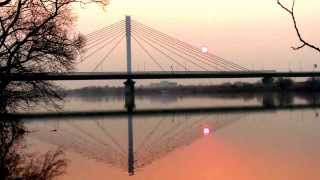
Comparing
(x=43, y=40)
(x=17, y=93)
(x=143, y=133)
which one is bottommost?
(x=143, y=133)

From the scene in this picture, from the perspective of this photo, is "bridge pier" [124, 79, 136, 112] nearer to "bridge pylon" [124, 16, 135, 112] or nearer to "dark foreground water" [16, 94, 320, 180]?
"bridge pylon" [124, 16, 135, 112]

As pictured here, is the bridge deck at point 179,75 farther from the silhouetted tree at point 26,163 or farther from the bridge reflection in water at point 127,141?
the silhouetted tree at point 26,163

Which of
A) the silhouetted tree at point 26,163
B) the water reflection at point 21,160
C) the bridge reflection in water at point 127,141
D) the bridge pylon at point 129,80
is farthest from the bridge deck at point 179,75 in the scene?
the silhouetted tree at point 26,163

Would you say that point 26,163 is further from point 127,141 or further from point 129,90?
point 129,90

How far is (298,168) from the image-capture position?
56.6ft

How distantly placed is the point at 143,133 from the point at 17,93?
33.7ft

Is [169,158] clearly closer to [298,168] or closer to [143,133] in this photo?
[298,168]

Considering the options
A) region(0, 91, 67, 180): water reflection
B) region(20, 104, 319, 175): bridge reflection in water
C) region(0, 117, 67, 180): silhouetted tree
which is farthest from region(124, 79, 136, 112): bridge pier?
region(0, 117, 67, 180): silhouetted tree

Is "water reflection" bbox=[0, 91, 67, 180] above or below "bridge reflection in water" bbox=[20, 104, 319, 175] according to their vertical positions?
above

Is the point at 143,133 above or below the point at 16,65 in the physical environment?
below

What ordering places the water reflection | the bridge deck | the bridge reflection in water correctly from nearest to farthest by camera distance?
1. the water reflection
2. the bridge reflection in water
3. the bridge deck

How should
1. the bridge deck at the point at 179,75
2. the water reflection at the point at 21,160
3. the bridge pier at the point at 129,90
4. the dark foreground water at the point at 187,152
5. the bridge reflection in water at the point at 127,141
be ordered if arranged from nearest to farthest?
the water reflection at the point at 21,160 → the dark foreground water at the point at 187,152 → the bridge reflection in water at the point at 127,141 → the bridge deck at the point at 179,75 → the bridge pier at the point at 129,90

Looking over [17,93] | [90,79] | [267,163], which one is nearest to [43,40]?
[17,93]

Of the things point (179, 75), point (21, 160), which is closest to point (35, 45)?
point (21, 160)
